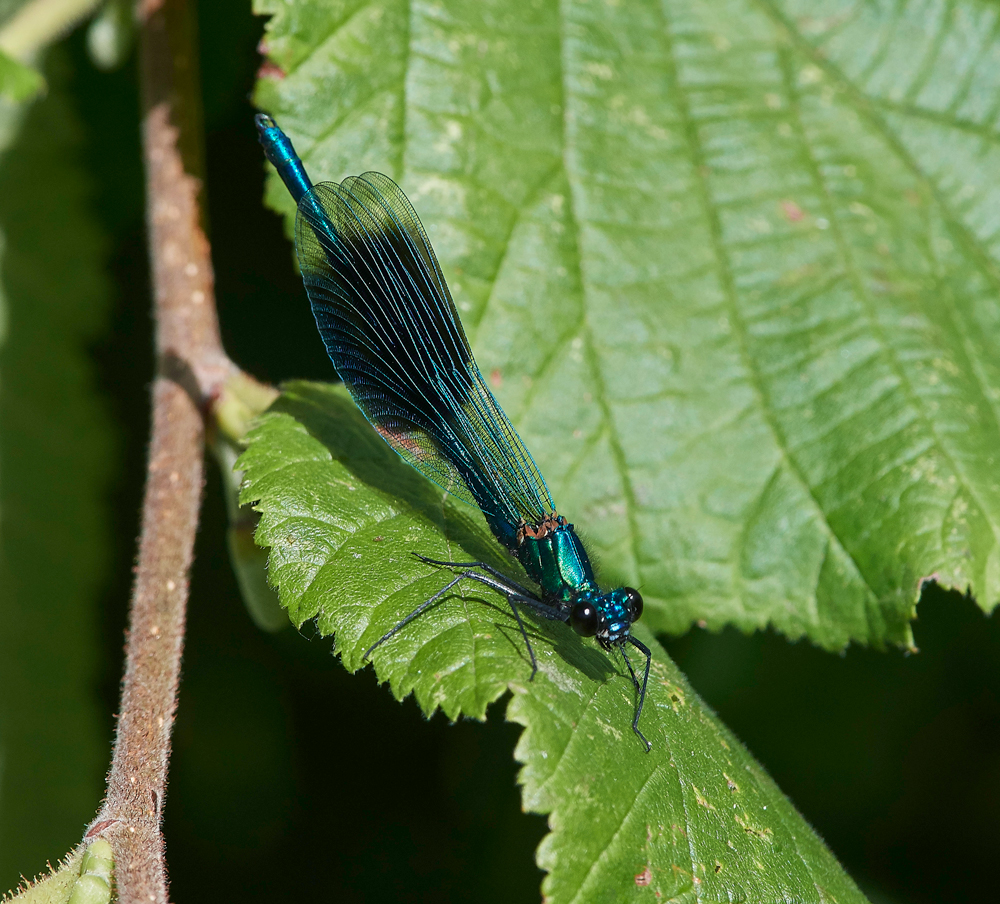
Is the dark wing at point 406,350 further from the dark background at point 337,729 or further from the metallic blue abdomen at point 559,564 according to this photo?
the dark background at point 337,729

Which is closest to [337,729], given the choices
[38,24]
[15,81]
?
[15,81]

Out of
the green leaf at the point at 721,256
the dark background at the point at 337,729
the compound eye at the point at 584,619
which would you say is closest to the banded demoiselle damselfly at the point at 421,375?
the compound eye at the point at 584,619

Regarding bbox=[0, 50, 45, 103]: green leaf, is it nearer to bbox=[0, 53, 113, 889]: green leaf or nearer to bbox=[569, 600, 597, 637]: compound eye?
bbox=[0, 53, 113, 889]: green leaf

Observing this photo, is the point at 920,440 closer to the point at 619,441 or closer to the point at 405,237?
the point at 619,441

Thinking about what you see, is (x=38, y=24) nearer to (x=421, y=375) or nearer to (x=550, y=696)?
(x=421, y=375)

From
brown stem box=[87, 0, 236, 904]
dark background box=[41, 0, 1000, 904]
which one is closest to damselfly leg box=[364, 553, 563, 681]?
brown stem box=[87, 0, 236, 904]
